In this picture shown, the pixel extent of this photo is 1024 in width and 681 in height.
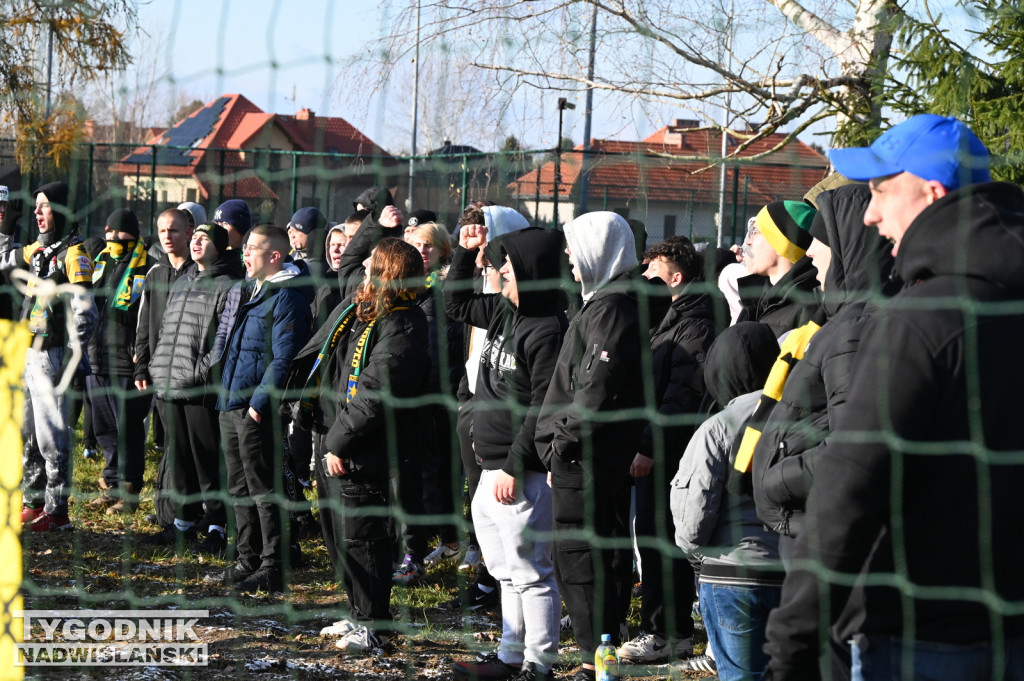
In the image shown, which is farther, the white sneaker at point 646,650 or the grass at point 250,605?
the white sneaker at point 646,650

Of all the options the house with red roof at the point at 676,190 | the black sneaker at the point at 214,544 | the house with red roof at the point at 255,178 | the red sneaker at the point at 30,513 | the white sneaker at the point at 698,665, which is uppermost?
the house with red roof at the point at 255,178

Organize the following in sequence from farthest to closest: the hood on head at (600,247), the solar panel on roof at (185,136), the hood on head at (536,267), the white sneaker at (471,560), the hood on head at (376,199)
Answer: the solar panel on roof at (185,136), the hood on head at (376,199), the white sneaker at (471,560), the hood on head at (536,267), the hood on head at (600,247)

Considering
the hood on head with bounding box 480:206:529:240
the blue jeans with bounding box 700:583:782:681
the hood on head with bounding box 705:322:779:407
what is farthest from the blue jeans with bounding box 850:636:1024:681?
the hood on head with bounding box 480:206:529:240

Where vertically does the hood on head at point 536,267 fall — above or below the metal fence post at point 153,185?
below

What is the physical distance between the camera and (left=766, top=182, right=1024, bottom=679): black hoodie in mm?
1630

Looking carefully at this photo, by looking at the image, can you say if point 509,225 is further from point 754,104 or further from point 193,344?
point 754,104

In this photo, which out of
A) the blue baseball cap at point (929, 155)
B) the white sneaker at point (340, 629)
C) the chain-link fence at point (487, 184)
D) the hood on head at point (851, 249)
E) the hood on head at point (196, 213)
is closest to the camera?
the blue baseball cap at point (929, 155)

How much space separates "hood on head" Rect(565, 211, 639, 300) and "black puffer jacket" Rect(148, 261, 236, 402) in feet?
6.72

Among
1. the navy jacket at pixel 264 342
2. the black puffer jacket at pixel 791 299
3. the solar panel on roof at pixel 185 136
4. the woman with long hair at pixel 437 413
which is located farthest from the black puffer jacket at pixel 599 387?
the solar panel on roof at pixel 185 136

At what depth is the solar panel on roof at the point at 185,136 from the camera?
12.3 metres

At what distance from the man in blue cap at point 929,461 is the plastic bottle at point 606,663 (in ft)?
4.70

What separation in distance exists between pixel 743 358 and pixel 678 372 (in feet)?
3.33

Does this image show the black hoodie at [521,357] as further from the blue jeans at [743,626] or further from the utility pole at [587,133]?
the utility pole at [587,133]

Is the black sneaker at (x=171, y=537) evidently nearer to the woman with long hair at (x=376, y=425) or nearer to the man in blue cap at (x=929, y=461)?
the woman with long hair at (x=376, y=425)
